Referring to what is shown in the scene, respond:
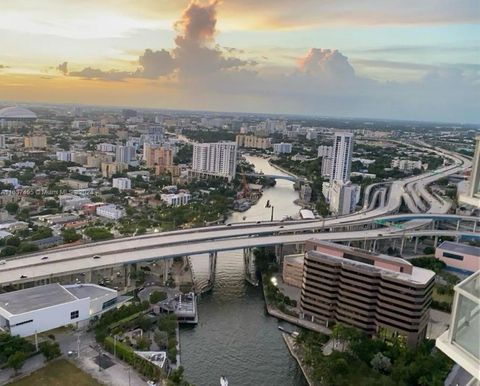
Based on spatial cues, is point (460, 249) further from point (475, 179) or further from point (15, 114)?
point (15, 114)

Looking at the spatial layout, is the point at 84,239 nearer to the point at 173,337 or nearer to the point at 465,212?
the point at 173,337

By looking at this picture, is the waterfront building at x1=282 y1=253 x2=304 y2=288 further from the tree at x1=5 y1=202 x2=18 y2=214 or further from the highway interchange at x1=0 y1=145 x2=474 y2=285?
the tree at x1=5 y1=202 x2=18 y2=214

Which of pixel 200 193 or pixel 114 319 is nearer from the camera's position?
pixel 114 319

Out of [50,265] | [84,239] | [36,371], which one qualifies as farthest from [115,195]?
[36,371]

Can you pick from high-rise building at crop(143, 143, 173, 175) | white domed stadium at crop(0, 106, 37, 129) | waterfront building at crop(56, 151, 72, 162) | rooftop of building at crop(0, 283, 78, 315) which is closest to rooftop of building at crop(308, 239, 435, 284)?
rooftop of building at crop(0, 283, 78, 315)

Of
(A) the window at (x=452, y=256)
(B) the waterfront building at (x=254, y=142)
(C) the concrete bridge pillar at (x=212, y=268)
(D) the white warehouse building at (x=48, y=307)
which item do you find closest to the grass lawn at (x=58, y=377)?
(D) the white warehouse building at (x=48, y=307)

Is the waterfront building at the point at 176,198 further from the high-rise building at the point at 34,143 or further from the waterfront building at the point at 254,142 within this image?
the waterfront building at the point at 254,142

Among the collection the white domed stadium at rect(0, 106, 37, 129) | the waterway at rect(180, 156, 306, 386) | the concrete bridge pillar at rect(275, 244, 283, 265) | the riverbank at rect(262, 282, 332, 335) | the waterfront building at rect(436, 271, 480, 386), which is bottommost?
the waterway at rect(180, 156, 306, 386)
